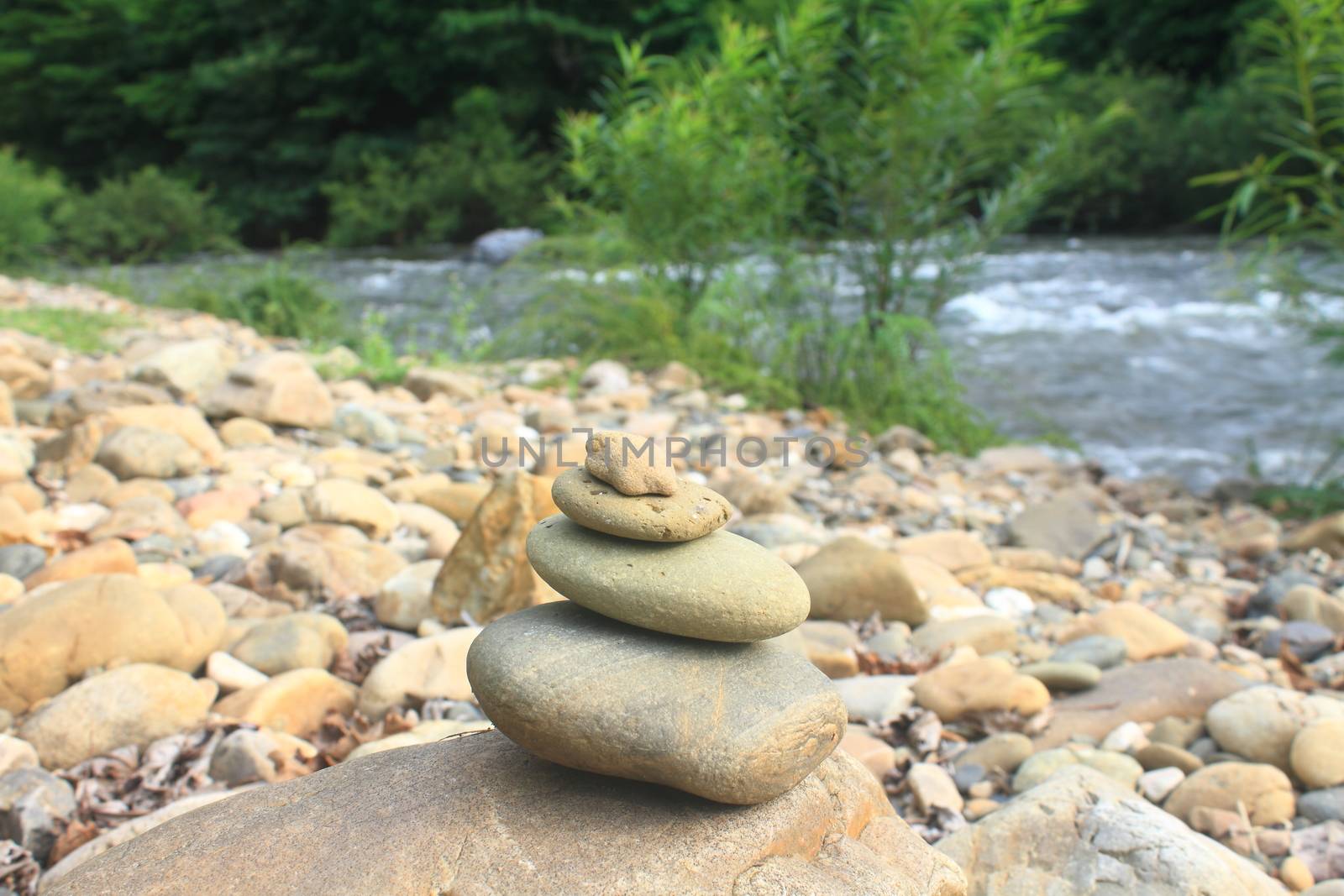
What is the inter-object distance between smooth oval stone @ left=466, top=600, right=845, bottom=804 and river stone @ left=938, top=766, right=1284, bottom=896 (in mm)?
511

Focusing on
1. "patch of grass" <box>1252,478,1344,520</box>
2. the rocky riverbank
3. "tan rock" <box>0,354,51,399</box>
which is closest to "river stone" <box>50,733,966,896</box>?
the rocky riverbank

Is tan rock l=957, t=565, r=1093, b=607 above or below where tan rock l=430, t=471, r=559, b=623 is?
below

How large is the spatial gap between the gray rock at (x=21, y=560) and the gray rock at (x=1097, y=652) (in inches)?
114

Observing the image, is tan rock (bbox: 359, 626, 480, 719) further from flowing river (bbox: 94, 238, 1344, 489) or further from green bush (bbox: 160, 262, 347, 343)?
green bush (bbox: 160, 262, 347, 343)

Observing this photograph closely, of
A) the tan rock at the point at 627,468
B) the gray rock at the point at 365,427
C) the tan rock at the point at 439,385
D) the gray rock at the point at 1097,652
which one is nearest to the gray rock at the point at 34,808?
the tan rock at the point at 627,468

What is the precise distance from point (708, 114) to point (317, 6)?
2014cm

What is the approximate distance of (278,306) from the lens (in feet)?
27.3

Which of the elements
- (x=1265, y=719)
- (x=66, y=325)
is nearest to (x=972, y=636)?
(x=1265, y=719)

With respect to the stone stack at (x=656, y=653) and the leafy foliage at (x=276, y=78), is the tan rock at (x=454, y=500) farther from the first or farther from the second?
the leafy foliage at (x=276, y=78)

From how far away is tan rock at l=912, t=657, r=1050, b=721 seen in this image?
102 inches

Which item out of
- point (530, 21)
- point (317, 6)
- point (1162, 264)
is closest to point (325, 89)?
point (317, 6)

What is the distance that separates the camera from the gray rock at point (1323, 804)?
217 centimetres

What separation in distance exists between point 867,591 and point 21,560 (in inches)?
97.1

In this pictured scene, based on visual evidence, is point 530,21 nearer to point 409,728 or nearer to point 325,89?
point 325,89
